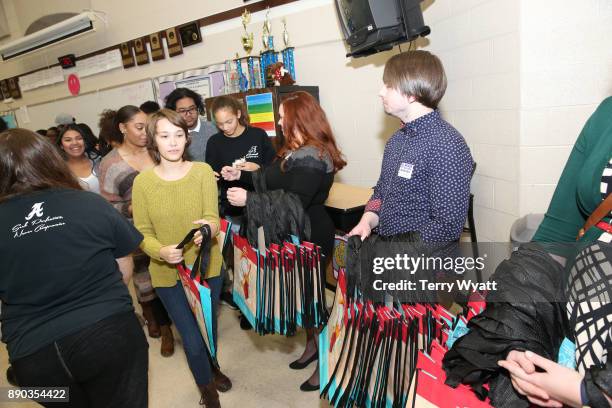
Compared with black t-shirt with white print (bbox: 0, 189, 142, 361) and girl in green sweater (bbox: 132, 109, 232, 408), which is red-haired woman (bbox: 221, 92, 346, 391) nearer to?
girl in green sweater (bbox: 132, 109, 232, 408)

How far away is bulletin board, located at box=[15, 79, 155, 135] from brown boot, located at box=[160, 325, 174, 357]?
10.9ft

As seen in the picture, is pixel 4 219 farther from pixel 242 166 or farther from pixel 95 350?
pixel 242 166

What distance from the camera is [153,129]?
6.16 feet

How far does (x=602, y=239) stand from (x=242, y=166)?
75.5 inches

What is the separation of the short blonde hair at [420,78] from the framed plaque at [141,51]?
414cm

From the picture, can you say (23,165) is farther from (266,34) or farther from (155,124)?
(266,34)

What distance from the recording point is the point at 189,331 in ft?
6.09

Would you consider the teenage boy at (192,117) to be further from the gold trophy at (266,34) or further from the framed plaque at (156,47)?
the framed plaque at (156,47)

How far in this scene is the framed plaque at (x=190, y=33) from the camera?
13.6 ft

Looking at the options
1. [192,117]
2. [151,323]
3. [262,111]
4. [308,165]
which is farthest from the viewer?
[262,111]

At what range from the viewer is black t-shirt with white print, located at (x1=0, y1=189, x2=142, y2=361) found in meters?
1.17

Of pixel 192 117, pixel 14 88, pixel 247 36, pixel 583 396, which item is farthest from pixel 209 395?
pixel 14 88

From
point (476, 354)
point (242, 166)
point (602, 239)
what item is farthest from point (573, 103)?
point (242, 166)

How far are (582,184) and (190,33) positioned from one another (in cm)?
425
